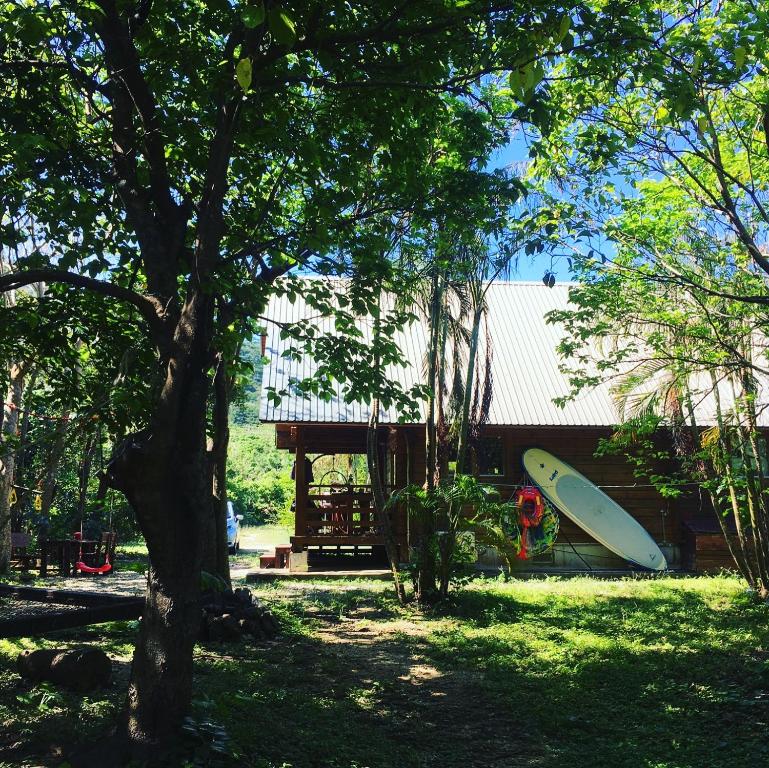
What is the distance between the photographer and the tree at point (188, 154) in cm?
520

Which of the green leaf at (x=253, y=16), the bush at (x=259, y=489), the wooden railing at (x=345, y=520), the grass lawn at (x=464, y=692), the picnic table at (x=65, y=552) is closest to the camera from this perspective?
the green leaf at (x=253, y=16)

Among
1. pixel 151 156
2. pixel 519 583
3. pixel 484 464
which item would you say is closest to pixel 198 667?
pixel 151 156

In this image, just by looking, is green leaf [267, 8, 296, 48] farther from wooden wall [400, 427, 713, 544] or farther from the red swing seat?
the red swing seat

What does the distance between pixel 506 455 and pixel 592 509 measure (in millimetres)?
2352

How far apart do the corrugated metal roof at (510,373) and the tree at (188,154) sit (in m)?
7.99

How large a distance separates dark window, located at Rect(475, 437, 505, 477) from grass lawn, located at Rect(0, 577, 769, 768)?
5.93 m

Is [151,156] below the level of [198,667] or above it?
above

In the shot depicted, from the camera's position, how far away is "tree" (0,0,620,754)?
5.20 meters

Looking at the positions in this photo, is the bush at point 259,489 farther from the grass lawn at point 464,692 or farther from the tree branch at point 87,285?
the tree branch at point 87,285

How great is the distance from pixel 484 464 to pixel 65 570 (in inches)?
381

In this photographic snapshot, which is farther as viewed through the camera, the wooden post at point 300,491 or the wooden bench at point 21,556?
the wooden post at point 300,491

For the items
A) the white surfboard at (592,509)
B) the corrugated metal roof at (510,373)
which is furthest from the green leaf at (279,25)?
the white surfboard at (592,509)

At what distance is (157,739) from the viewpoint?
5.01 metres

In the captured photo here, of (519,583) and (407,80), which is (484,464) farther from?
(407,80)
